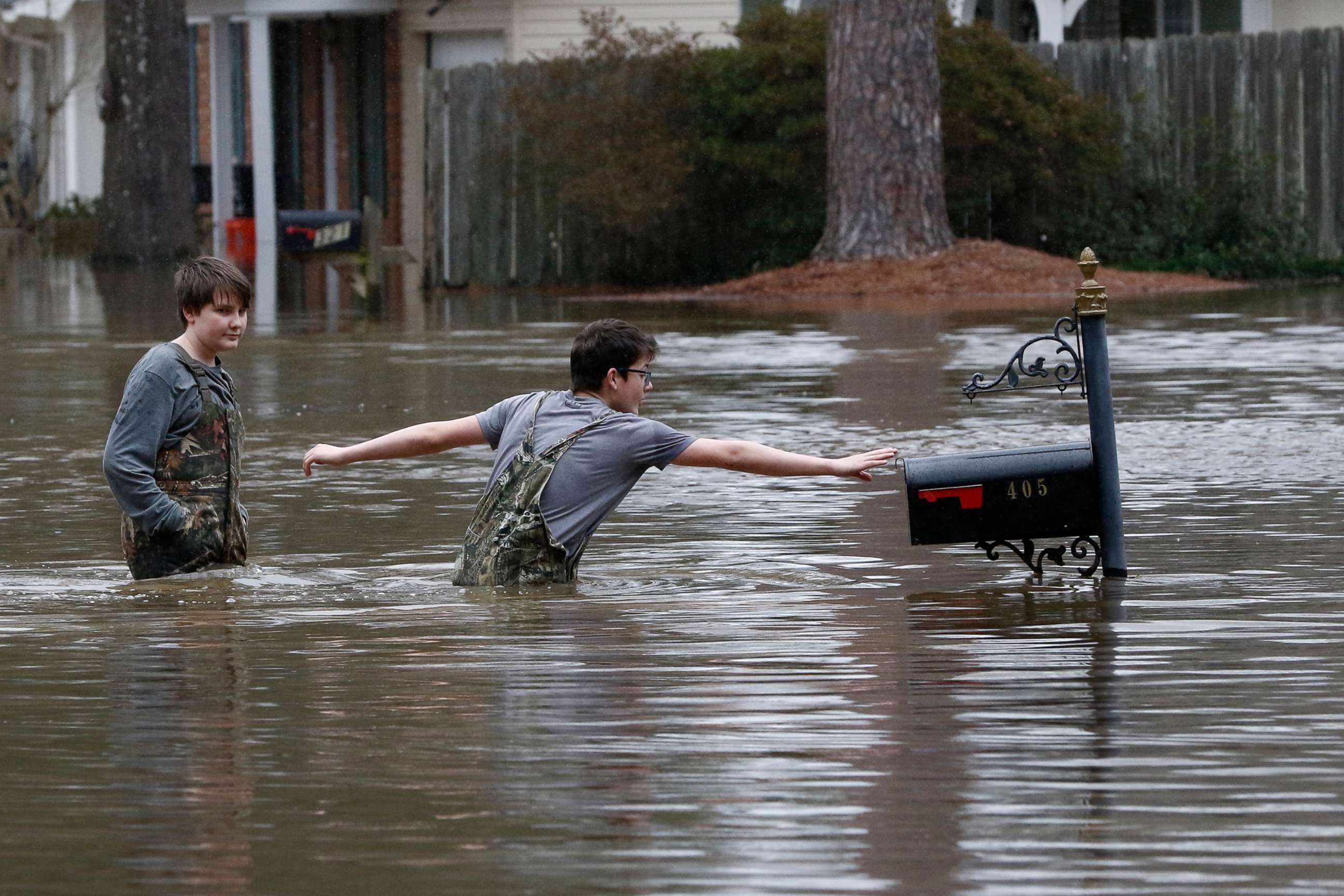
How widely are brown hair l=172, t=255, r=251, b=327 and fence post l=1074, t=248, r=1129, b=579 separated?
2306mm

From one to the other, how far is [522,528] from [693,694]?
165 centimetres

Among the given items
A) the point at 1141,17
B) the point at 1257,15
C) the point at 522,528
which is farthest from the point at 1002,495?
the point at 1141,17

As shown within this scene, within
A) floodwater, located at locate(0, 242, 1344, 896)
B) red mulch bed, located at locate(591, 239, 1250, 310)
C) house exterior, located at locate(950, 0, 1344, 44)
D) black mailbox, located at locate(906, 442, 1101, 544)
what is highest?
house exterior, located at locate(950, 0, 1344, 44)

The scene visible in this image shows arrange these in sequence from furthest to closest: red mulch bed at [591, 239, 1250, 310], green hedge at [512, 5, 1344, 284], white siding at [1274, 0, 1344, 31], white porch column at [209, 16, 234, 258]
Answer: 1. white porch column at [209, 16, 234, 258]
2. white siding at [1274, 0, 1344, 31]
3. green hedge at [512, 5, 1344, 284]
4. red mulch bed at [591, 239, 1250, 310]

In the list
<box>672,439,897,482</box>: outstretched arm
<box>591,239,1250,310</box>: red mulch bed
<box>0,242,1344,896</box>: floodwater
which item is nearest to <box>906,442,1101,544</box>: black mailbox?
<box>0,242,1344,896</box>: floodwater

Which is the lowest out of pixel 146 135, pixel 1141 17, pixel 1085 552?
pixel 1085 552

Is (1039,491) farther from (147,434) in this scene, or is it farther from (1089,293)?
(147,434)

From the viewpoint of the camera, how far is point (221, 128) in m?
32.3

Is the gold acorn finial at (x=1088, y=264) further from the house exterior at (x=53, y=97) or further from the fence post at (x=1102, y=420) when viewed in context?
the house exterior at (x=53, y=97)

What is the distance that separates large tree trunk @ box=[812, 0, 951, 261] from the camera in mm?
20938

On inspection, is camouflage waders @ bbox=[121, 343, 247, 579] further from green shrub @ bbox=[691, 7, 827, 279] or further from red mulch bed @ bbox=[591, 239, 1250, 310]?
green shrub @ bbox=[691, 7, 827, 279]

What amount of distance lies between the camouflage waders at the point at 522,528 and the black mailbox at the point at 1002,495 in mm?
912

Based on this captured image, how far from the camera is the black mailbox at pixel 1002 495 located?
6523 millimetres

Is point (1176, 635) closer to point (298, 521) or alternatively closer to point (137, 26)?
point (298, 521)
